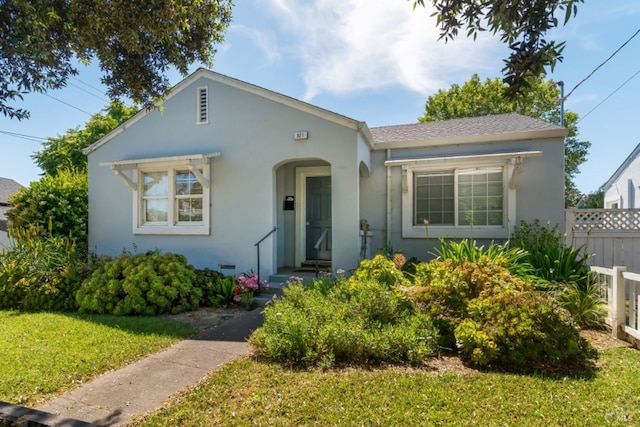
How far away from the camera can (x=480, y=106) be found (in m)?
22.7

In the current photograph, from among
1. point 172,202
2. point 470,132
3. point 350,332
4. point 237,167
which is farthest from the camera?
point 172,202

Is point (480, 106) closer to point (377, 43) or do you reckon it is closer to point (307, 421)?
point (377, 43)

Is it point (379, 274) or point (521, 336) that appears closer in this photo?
point (521, 336)

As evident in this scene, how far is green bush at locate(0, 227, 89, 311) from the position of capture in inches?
271

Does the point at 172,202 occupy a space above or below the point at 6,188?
below

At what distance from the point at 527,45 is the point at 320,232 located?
6.78 metres

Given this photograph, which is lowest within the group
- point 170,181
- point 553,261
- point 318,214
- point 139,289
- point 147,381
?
point 147,381

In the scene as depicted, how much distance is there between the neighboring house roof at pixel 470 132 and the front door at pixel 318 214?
1845mm

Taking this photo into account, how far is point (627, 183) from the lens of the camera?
51.8 feet

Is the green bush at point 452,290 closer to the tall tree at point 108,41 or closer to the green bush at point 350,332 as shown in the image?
the green bush at point 350,332

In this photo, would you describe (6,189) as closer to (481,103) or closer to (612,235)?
(612,235)

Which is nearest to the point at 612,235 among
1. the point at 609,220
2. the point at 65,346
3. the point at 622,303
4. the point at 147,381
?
the point at 609,220

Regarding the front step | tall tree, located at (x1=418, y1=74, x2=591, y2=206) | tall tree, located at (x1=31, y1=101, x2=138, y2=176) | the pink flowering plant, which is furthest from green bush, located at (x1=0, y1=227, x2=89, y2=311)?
tall tree, located at (x1=418, y1=74, x2=591, y2=206)

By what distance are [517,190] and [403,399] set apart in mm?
6449
